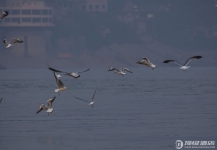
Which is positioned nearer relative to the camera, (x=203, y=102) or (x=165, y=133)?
(x=165, y=133)

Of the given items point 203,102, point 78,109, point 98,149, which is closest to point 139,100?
point 203,102

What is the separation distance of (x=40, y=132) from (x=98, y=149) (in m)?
6.81

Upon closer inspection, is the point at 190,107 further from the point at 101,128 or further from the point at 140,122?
the point at 101,128

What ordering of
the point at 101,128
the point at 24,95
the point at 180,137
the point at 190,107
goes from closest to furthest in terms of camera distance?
the point at 180,137 < the point at 101,128 < the point at 190,107 < the point at 24,95

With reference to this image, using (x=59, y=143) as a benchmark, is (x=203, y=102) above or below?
above

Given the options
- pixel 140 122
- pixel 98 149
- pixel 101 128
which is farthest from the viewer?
pixel 140 122

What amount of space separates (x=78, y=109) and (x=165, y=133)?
52.9 ft

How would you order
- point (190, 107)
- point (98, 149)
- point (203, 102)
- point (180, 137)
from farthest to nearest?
point (203, 102)
point (190, 107)
point (180, 137)
point (98, 149)

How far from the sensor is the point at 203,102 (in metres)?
62.4

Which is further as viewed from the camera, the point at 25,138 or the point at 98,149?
the point at 25,138

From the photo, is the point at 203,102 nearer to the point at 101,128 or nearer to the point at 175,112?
the point at 175,112

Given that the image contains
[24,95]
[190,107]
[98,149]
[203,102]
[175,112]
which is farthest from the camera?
[24,95]

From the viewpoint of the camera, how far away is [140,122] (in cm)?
4650

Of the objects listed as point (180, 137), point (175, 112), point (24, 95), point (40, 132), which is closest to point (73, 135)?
point (40, 132)
